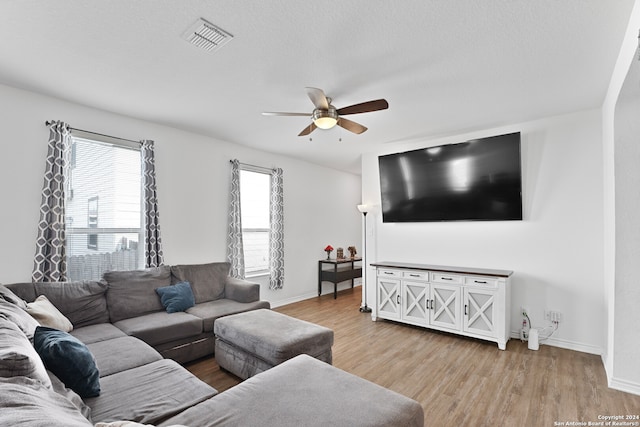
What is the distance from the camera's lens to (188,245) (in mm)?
4336

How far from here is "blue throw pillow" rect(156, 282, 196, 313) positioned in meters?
3.41

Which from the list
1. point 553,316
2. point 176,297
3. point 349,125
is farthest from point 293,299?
point 553,316

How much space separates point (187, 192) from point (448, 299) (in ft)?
12.1

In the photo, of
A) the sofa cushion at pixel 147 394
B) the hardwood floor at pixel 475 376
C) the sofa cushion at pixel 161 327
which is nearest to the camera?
the sofa cushion at pixel 147 394

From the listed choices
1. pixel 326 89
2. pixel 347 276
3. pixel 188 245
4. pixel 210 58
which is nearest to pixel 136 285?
pixel 188 245

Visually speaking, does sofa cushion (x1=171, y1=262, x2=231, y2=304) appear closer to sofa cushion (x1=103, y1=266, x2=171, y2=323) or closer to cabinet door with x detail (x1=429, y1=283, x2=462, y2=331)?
sofa cushion (x1=103, y1=266, x2=171, y2=323)

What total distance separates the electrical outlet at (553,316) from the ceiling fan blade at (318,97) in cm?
342

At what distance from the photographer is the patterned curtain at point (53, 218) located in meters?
3.06

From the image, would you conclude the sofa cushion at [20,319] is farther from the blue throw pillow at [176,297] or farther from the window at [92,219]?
the window at [92,219]

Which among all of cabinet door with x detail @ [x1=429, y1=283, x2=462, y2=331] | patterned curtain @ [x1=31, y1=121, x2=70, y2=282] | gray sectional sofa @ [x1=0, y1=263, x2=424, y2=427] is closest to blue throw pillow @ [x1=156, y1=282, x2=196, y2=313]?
gray sectional sofa @ [x1=0, y1=263, x2=424, y2=427]

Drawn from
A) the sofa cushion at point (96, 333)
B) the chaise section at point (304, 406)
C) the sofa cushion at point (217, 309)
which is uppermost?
the chaise section at point (304, 406)

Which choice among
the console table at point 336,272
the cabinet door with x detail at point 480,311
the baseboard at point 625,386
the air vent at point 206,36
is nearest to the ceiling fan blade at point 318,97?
the air vent at point 206,36

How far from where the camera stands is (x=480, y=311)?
12.0ft

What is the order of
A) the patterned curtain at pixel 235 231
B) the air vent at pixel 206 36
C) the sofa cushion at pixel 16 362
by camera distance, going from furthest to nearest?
1. the patterned curtain at pixel 235 231
2. the air vent at pixel 206 36
3. the sofa cushion at pixel 16 362
